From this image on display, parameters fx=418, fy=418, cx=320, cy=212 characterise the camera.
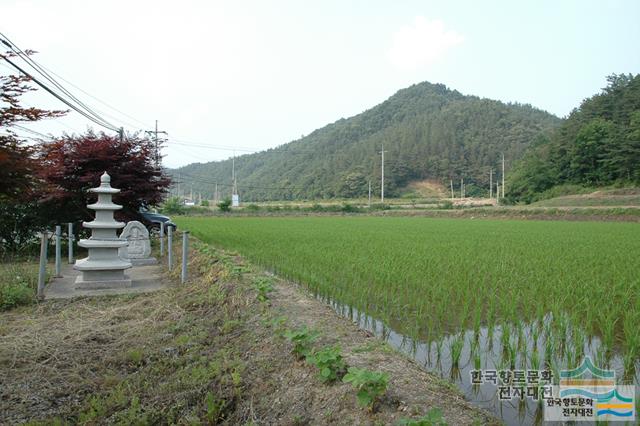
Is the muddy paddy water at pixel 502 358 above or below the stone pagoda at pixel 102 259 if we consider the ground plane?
below

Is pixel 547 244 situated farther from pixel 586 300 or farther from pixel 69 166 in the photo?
pixel 69 166

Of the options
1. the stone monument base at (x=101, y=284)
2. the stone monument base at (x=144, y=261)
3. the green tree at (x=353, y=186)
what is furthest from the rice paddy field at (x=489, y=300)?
the green tree at (x=353, y=186)

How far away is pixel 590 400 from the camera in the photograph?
277 cm

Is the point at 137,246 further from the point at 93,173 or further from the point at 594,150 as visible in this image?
the point at 594,150

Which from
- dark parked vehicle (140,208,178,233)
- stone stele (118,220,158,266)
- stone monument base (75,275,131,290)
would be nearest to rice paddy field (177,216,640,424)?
stone stele (118,220,158,266)

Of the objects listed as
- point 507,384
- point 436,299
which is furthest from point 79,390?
point 436,299

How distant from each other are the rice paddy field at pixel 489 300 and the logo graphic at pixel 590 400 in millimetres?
172

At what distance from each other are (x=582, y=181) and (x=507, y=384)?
5351 centimetres

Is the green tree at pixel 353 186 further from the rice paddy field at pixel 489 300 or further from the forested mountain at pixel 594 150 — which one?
the rice paddy field at pixel 489 300

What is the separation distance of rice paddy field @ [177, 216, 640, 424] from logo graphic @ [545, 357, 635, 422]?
172mm

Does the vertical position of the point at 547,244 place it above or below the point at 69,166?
below

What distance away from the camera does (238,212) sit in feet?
138

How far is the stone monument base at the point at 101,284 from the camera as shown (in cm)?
705

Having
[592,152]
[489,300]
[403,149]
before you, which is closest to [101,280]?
[489,300]
